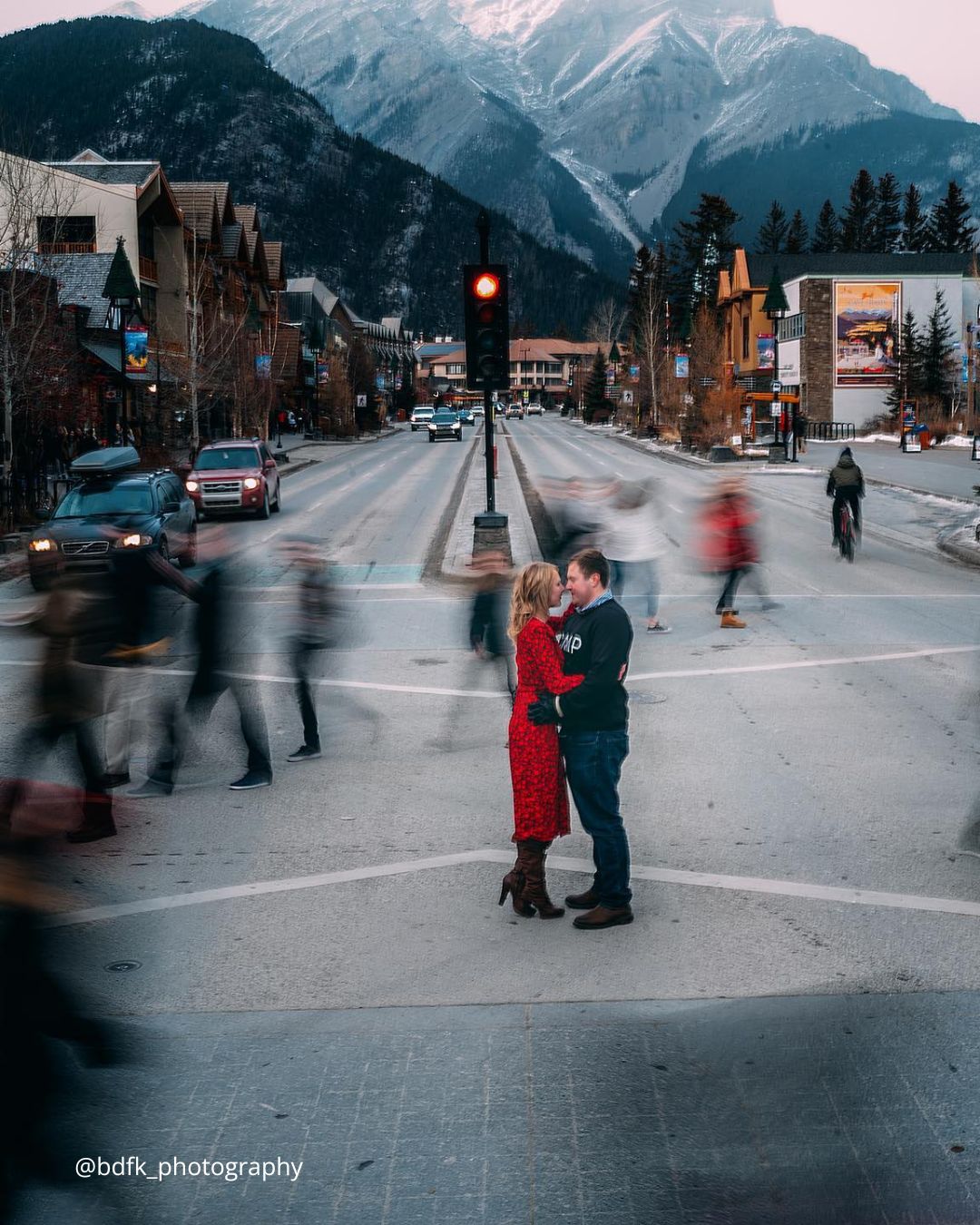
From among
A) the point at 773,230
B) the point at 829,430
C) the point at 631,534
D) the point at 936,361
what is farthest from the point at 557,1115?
the point at 773,230

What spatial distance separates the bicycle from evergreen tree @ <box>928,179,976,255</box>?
348 feet

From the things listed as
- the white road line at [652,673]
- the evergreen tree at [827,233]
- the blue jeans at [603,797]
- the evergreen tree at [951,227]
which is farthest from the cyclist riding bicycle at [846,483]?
the evergreen tree at [827,233]

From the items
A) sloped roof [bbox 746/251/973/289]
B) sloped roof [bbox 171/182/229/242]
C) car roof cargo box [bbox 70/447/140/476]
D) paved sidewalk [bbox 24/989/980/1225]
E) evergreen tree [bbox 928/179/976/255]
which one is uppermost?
evergreen tree [bbox 928/179/976/255]

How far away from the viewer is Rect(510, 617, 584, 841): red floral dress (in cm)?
595

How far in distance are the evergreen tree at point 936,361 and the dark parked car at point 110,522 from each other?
195ft

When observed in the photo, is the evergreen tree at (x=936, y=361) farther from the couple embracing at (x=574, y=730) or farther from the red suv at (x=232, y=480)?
the couple embracing at (x=574, y=730)

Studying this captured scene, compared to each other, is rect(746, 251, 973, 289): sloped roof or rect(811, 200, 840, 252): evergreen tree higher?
rect(811, 200, 840, 252): evergreen tree

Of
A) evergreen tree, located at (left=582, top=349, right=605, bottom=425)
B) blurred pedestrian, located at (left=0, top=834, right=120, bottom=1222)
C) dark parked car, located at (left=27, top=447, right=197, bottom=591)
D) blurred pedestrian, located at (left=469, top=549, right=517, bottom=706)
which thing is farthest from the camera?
evergreen tree, located at (left=582, top=349, right=605, bottom=425)

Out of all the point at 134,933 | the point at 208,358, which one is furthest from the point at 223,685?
the point at 208,358

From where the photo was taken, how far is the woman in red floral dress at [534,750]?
19.5ft

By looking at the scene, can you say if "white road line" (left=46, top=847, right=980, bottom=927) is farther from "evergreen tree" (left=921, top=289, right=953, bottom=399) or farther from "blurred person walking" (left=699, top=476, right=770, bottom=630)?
"evergreen tree" (left=921, top=289, right=953, bottom=399)

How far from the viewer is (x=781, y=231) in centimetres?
13162

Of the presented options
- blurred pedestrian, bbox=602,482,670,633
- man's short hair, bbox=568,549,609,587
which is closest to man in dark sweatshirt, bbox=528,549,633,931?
man's short hair, bbox=568,549,609,587

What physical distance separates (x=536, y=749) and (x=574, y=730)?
0.65 feet
